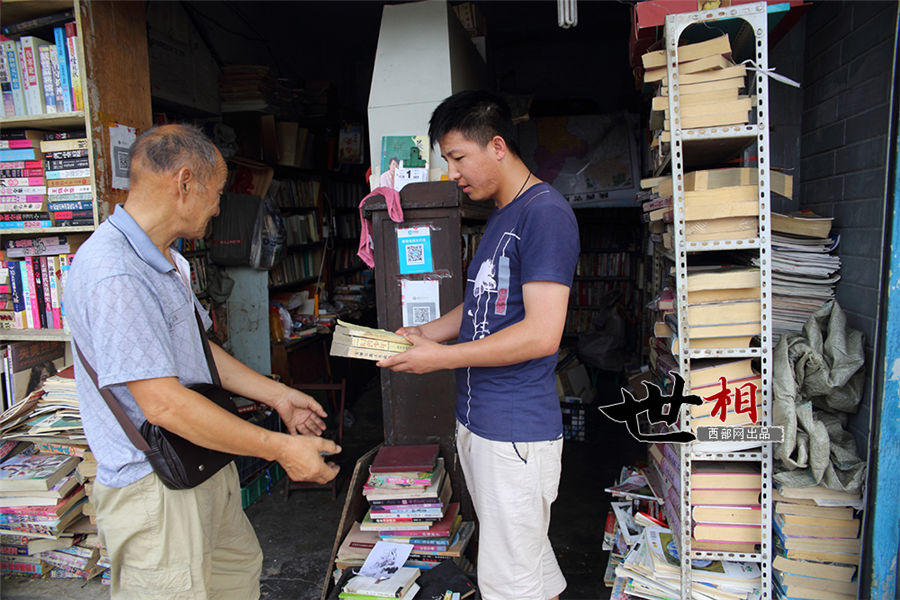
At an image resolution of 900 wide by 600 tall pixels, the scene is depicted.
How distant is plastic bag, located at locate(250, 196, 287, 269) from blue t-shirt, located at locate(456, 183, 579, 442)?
9.72 feet

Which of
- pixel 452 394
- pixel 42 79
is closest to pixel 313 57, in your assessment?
pixel 42 79

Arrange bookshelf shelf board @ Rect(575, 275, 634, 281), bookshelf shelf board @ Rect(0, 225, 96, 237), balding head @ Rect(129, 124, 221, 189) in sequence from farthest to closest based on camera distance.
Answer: bookshelf shelf board @ Rect(575, 275, 634, 281), bookshelf shelf board @ Rect(0, 225, 96, 237), balding head @ Rect(129, 124, 221, 189)

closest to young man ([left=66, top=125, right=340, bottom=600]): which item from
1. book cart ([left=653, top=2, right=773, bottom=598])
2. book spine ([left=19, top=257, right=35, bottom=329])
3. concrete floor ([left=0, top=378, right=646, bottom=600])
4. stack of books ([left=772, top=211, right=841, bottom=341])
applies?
book cart ([left=653, top=2, right=773, bottom=598])

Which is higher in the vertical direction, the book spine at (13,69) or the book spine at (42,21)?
the book spine at (42,21)

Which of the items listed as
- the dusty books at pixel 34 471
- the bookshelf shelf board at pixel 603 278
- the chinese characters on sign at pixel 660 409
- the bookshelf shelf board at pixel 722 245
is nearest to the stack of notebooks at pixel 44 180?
the dusty books at pixel 34 471

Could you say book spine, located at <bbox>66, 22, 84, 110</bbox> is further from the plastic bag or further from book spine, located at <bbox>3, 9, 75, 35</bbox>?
the plastic bag

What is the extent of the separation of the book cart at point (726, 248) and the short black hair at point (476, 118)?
2.06 ft

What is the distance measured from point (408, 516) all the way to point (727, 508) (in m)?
1.34

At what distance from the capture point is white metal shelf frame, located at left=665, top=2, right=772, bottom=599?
75.9 inches

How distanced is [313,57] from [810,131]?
18.7 feet

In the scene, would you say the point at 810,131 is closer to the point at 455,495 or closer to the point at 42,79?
the point at 455,495

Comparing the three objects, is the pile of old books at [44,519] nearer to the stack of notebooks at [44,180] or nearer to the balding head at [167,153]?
the stack of notebooks at [44,180]

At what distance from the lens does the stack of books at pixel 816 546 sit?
203 cm

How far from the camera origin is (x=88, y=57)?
8.35 feet
